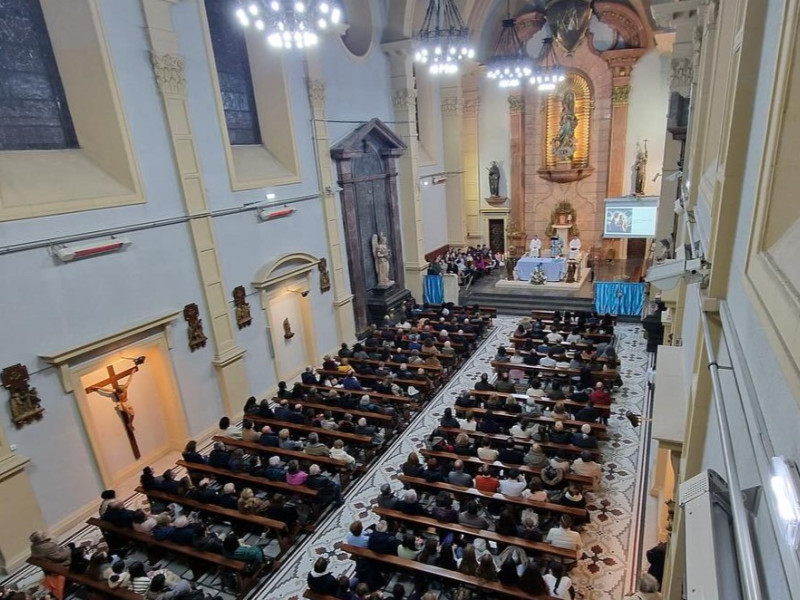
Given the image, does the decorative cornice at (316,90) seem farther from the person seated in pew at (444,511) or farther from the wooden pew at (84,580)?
the wooden pew at (84,580)

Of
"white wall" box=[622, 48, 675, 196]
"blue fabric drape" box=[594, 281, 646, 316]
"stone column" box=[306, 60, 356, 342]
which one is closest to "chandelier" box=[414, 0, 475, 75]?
"stone column" box=[306, 60, 356, 342]

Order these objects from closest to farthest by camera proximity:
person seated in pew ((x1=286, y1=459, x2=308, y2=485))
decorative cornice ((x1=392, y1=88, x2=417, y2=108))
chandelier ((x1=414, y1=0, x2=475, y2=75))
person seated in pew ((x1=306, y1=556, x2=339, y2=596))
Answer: person seated in pew ((x1=306, y1=556, x2=339, y2=596)) < person seated in pew ((x1=286, y1=459, x2=308, y2=485)) < chandelier ((x1=414, y1=0, x2=475, y2=75)) < decorative cornice ((x1=392, y1=88, x2=417, y2=108))

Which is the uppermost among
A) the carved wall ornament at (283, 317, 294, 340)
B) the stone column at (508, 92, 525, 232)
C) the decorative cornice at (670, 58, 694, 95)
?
the decorative cornice at (670, 58, 694, 95)

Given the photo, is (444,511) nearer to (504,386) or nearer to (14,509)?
(504,386)

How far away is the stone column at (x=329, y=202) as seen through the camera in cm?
1154

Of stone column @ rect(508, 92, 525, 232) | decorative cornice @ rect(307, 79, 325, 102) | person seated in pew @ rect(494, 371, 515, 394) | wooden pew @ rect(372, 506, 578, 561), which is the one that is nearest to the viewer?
wooden pew @ rect(372, 506, 578, 561)

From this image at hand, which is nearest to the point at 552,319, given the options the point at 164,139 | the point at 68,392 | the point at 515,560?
the point at 515,560

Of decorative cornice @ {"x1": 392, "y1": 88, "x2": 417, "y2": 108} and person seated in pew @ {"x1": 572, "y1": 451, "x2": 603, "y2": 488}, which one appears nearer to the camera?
person seated in pew @ {"x1": 572, "y1": 451, "x2": 603, "y2": 488}

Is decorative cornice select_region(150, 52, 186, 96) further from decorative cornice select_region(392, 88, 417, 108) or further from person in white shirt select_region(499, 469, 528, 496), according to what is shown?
person in white shirt select_region(499, 469, 528, 496)

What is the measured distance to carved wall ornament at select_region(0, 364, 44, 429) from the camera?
6.54 metres

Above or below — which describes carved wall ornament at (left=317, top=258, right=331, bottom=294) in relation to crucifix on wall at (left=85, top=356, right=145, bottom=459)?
above

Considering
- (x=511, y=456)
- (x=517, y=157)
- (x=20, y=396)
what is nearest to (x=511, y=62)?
(x=517, y=157)

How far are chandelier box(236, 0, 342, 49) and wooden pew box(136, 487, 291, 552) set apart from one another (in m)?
6.24

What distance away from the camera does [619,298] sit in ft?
45.6
